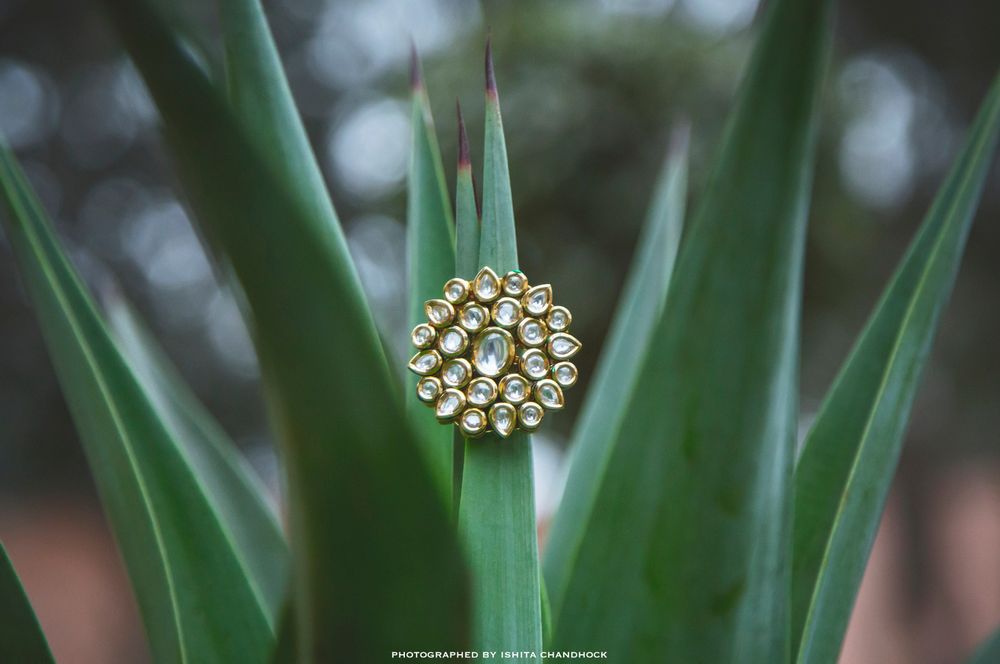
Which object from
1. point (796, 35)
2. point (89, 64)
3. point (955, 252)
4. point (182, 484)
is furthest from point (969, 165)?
point (89, 64)

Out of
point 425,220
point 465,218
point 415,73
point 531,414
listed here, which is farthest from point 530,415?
point 415,73

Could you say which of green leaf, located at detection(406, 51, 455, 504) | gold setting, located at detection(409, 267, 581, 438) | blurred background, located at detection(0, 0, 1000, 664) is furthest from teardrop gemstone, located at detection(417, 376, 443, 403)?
blurred background, located at detection(0, 0, 1000, 664)

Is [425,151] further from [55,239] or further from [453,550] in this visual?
[453,550]

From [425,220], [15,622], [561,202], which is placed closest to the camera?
[15,622]

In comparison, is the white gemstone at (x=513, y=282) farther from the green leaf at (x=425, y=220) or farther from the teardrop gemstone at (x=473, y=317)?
the green leaf at (x=425, y=220)

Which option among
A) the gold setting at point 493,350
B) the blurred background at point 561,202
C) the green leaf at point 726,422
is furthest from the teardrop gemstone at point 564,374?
the blurred background at point 561,202

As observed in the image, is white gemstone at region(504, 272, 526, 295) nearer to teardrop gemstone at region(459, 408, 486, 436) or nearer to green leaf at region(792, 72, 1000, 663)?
teardrop gemstone at region(459, 408, 486, 436)

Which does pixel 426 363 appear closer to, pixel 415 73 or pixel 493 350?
pixel 493 350
